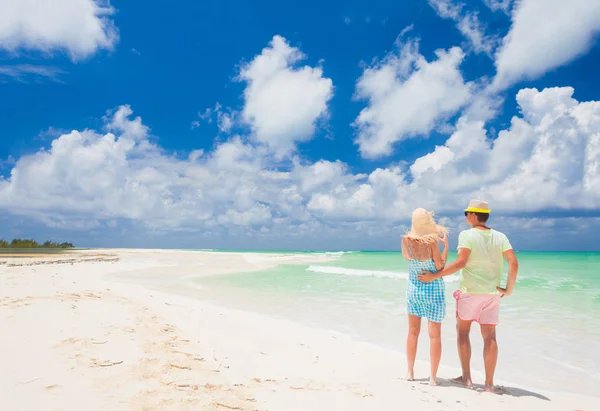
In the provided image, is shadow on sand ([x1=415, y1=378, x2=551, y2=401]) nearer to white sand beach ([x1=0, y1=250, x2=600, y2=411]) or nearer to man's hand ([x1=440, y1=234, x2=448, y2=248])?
white sand beach ([x1=0, y1=250, x2=600, y2=411])

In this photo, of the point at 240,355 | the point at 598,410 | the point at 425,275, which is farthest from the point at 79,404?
the point at 598,410

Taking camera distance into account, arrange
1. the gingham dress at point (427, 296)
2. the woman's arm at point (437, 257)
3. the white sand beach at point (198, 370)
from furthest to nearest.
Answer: the gingham dress at point (427, 296), the woman's arm at point (437, 257), the white sand beach at point (198, 370)

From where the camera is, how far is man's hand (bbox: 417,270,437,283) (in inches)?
169

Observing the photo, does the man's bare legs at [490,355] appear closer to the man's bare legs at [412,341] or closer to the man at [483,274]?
the man at [483,274]

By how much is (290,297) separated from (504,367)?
7247 mm

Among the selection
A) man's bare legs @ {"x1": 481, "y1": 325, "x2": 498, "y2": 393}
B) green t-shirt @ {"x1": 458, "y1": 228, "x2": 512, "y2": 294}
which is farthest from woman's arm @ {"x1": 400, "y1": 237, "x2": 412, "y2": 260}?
man's bare legs @ {"x1": 481, "y1": 325, "x2": 498, "y2": 393}

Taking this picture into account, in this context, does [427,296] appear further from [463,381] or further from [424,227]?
[463,381]

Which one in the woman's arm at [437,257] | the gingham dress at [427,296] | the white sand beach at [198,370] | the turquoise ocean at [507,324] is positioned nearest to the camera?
the white sand beach at [198,370]

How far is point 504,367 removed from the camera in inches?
214

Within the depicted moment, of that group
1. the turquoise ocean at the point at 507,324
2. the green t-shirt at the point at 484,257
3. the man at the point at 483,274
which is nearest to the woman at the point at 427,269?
the man at the point at 483,274

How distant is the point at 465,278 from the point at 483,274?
204 millimetres

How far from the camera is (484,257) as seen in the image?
163 inches

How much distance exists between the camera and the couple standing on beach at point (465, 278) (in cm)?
415

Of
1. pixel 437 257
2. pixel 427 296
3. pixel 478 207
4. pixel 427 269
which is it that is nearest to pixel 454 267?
pixel 437 257
